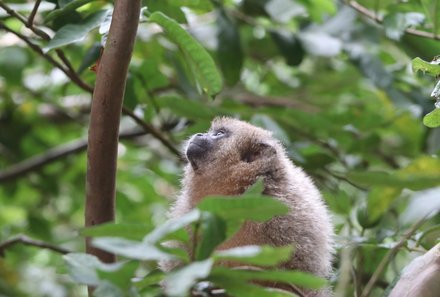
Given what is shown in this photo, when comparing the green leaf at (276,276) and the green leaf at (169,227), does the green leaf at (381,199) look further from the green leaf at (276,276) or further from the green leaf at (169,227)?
the green leaf at (169,227)

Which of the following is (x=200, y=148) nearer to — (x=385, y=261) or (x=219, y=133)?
(x=219, y=133)

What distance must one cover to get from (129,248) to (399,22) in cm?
220

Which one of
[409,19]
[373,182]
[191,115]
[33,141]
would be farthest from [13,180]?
[373,182]

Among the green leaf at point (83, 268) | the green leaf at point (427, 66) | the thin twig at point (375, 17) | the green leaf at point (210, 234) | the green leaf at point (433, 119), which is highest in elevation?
the green leaf at point (427, 66)

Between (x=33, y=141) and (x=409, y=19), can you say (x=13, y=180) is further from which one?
(x=409, y=19)

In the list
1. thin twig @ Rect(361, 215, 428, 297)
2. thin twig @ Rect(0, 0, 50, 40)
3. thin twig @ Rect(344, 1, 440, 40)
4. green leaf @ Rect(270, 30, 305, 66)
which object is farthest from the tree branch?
thin twig @ Rect(361, 215, 428, 297)

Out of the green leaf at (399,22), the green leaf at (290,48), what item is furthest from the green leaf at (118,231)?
the green leaf at (290,48)

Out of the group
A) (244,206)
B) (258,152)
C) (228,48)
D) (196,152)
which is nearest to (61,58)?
(196,152)

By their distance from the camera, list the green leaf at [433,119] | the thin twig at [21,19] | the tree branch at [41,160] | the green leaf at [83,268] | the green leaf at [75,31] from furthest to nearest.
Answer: the tree branch at [41,160] → the thin twig at [21,19] → the green leaf at [75,31] → the green leaf at [433,119] → the green leaf at [83,268]

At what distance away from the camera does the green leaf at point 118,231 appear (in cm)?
138

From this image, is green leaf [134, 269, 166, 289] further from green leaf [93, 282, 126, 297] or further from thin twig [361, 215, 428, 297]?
thin twig [361, 215, 428, 297]

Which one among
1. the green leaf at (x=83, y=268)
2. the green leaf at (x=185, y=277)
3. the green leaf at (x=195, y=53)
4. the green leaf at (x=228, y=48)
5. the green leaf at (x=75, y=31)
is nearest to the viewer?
the green leaf at (x=185, y=277)

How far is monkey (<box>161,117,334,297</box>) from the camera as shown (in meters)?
2.69

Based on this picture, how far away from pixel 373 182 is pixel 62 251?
148cm
